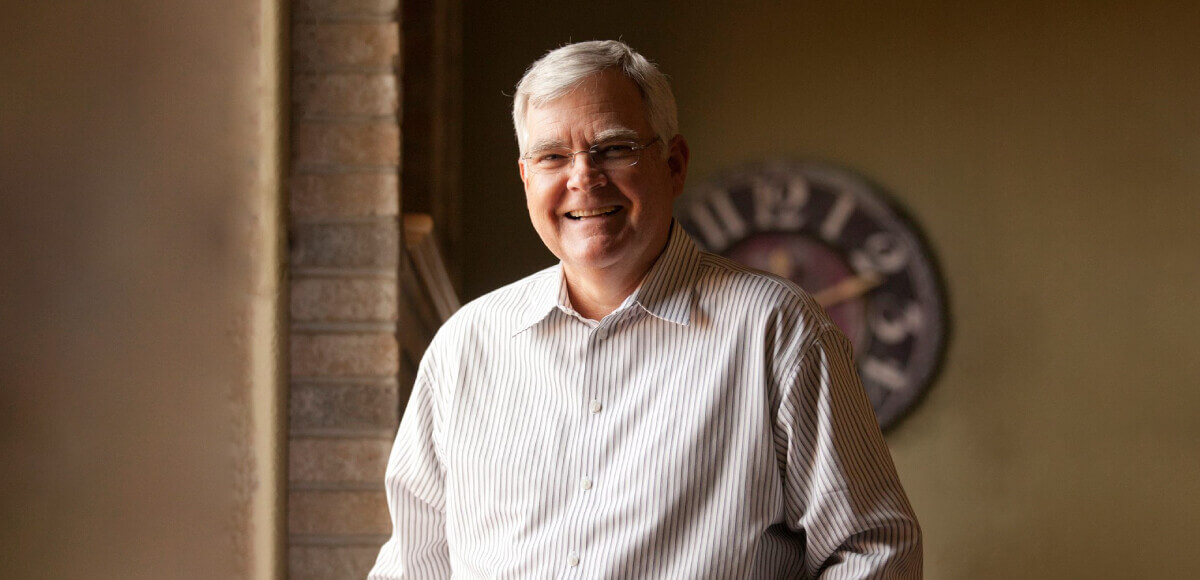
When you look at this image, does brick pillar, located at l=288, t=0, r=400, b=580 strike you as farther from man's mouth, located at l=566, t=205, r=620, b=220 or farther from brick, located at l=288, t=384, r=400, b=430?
man's mouth, located at l=566, t=205, r=620, b=220

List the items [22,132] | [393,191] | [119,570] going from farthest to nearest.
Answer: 1. [393,191]
2. [119,570]
3. [22,132]

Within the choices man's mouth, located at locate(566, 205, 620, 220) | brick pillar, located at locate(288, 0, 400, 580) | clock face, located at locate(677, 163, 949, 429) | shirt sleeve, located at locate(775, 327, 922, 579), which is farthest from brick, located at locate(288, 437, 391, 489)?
clock face, located at locate(677, 163, 949, 429)

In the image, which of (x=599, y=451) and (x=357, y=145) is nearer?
(x=599, y=451)

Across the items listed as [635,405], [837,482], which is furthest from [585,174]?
[837,482]

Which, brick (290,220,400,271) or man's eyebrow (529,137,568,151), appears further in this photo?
brick (290,220,400,271)

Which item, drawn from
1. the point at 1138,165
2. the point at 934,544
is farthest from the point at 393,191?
the point at 1138,165

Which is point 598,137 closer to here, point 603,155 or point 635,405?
point 603,155

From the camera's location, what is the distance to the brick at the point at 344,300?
1983 millimetres

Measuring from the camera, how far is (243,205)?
1.83m

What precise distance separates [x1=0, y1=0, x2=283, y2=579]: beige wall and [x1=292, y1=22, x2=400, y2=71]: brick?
0.17 m

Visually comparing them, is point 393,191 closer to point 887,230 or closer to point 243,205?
point 243,205

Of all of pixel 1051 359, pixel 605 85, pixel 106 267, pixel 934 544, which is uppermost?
pixel 605 85

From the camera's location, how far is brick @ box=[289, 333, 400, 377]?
6.50ft

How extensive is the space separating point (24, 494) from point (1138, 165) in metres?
3.63
